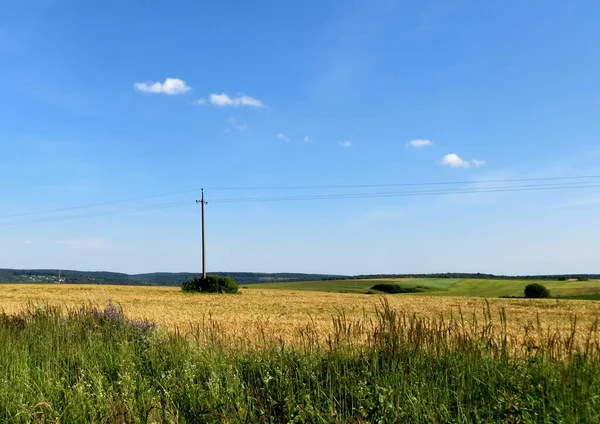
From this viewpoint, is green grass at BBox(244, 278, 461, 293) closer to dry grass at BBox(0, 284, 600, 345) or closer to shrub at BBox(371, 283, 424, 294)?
shrub at BBox(371, 283, 424, 294)

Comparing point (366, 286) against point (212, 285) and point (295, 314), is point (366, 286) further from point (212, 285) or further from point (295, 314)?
point (295, 314)

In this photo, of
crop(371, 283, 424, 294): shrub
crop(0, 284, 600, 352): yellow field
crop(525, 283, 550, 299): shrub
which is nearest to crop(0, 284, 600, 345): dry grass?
crop(0, 284, 600, 352): yellow field

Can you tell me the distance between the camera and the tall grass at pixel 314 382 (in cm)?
440

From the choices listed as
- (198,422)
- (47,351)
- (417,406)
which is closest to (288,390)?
(198,422)

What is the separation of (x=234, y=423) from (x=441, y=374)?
7.46 feet

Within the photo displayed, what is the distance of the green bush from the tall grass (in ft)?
142

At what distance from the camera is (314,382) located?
5.41m

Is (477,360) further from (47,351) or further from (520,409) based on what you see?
(47,351)

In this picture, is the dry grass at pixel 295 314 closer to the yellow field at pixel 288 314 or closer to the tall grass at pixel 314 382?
the yellow field at pixel 288 314

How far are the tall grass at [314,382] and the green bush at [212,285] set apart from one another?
43.3m

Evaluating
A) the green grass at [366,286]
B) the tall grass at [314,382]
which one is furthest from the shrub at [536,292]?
the tall grass at [314,382]

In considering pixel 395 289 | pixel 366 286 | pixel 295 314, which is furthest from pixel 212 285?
pixel 366 286

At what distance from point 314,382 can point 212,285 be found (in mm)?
46414

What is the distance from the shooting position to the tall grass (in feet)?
14.4
